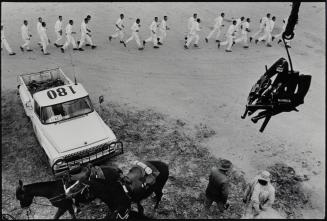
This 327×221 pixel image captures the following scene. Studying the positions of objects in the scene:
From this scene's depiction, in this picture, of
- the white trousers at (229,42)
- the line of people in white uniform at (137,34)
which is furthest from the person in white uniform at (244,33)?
the white trousers at (229,42)

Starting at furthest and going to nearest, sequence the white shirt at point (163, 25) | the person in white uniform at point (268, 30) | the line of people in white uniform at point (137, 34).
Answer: the person in white uniform at point (268, 30) < the white shirt at point (163, 25) < the line of people in white uniform at point (137, 34)

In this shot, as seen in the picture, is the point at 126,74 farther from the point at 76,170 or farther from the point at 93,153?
the point at 76,170

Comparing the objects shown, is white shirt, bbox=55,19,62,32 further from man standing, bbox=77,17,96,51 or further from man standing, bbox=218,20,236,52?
man standing, bbox=218,20,236,52

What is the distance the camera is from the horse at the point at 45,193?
7.40 meters

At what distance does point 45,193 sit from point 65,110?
145 inches

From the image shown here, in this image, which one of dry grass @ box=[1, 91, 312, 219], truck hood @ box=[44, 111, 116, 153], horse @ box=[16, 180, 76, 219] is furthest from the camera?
truck hood @ box=[44, 111, 116, 153]

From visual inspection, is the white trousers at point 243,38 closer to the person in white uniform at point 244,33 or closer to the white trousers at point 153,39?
the person in white uniform at point 244,33

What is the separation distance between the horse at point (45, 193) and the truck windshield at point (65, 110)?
3277 millimetres

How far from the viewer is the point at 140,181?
8031mm

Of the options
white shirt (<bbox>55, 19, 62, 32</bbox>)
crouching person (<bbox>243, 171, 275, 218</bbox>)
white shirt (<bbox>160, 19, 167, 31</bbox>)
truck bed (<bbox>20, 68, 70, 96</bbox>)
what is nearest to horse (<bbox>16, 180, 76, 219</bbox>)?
crouching person (<bbox>243, 171, 275, 218</bbox>)

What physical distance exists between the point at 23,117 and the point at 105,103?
2.99 metres

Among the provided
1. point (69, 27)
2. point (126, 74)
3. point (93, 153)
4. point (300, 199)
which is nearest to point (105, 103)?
point (126, 74)

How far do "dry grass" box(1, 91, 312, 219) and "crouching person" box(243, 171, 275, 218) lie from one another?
4.73 ft

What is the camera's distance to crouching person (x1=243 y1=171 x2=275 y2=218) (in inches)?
298
